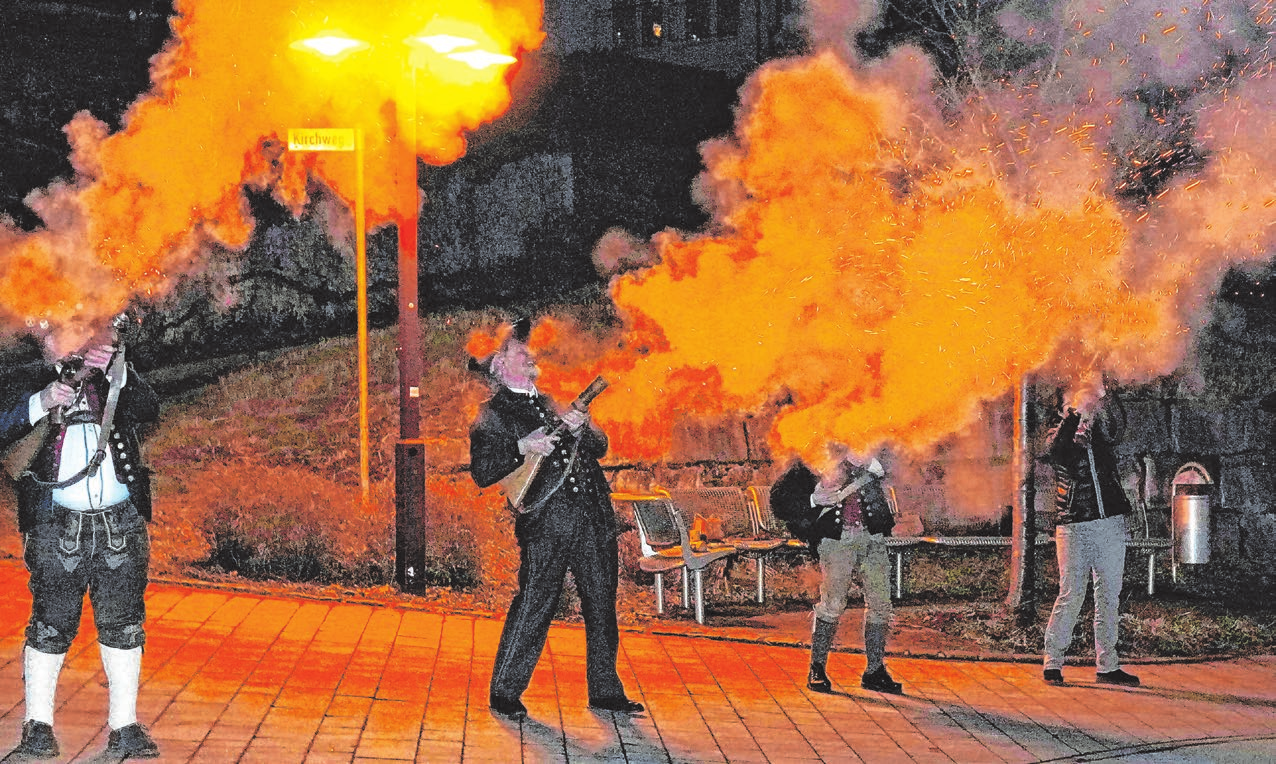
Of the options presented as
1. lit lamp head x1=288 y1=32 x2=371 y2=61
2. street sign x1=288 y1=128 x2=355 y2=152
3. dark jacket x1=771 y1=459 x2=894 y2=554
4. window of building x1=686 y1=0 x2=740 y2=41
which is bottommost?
dark jacket x1=771 y1=459 x2=894 y2=554

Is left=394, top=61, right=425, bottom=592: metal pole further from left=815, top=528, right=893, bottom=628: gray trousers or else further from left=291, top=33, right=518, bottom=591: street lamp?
left=815, top=528, right=893, bottom=628: gray trousers

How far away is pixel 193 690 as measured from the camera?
24.7 ft

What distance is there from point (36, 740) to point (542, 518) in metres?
2.49

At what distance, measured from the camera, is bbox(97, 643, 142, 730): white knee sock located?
604 cm

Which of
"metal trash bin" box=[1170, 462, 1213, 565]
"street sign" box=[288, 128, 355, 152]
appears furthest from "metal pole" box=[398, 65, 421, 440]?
"metal trash bin" box=[1170, 462, 1213, 565]

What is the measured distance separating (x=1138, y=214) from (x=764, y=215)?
3.13m

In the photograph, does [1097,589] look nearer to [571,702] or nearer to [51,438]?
[571,702]

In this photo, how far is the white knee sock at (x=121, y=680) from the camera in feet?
19.8

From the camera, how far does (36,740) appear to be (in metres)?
6.03

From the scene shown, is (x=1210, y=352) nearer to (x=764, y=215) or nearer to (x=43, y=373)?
(x=764, y=215)

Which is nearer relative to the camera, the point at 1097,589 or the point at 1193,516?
the point at 1097,589

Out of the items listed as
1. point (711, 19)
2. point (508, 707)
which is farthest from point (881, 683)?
point (711, 19)

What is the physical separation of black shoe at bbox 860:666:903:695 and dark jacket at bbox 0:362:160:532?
13.7 feet

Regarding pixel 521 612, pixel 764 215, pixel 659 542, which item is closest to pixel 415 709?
pixel 521 612
